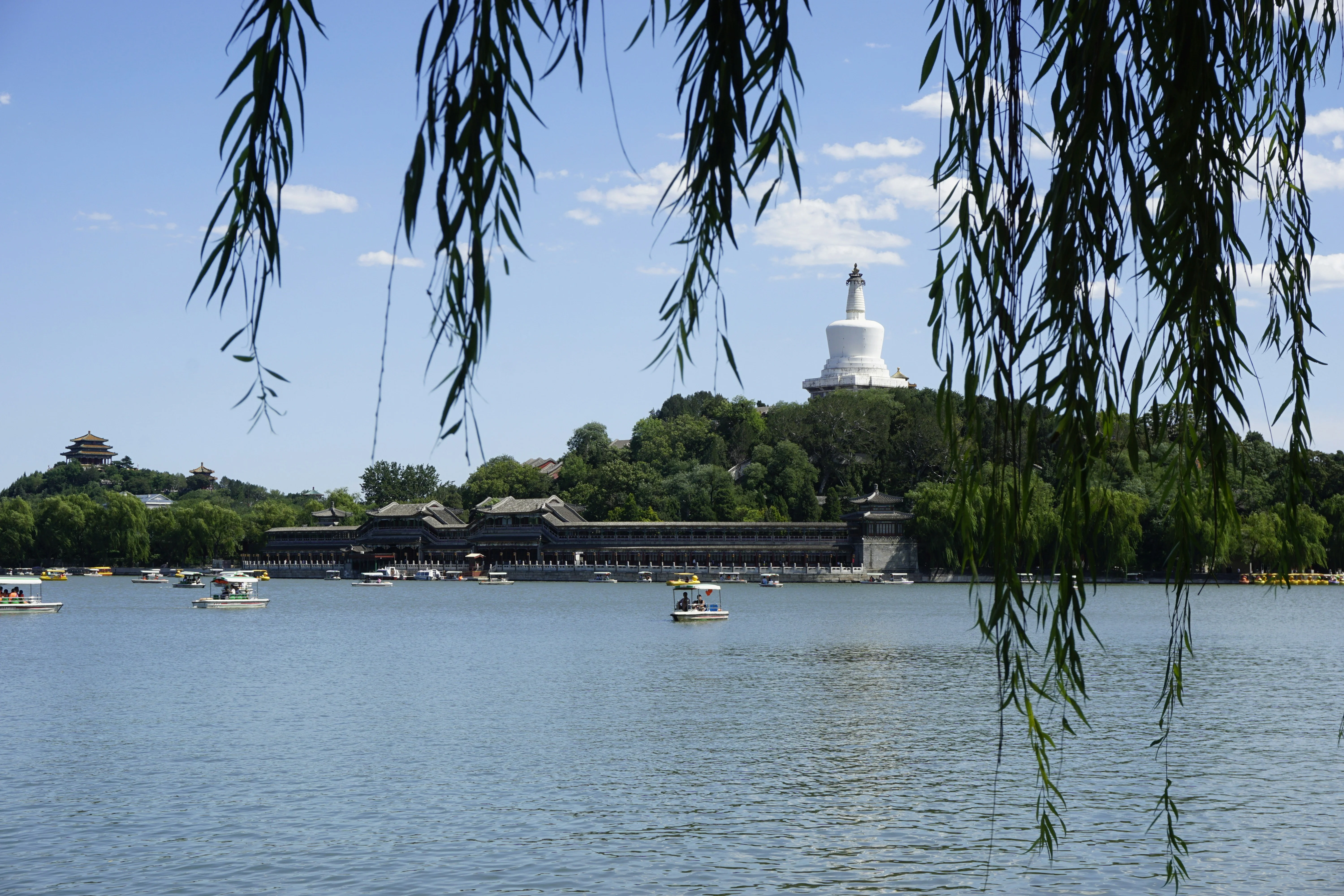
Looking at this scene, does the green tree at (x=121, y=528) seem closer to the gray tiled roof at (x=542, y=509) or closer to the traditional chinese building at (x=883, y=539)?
the gray tiled roof at (x=542, y=509)

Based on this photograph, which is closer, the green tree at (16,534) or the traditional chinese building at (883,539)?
the traditional chinese building at (883,539)

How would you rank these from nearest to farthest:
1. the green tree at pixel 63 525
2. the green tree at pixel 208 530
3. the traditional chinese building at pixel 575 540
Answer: the traditional chinese building at pixel 575 540
the green tree at pixel 63 525
the green tree at pixel 208 530

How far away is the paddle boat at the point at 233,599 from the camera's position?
57.3m

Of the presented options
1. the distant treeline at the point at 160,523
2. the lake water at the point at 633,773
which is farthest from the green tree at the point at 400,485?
the lake water at the point at 633,773

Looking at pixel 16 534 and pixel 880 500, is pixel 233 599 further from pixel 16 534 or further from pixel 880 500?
pixel 16 534

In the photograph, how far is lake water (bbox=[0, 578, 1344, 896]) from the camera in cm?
1196

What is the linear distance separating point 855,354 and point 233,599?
65.9 meters

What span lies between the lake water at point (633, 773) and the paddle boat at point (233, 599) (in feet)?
72.6

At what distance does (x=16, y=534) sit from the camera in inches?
3563

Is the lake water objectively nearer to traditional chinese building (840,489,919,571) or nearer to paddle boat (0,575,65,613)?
paddle boat (0,575,65,613)

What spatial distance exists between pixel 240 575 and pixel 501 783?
5805cm

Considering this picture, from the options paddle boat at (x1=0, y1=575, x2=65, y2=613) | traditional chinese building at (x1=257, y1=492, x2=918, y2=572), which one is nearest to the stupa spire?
traditional chinese building at (x1=257, y1=492, x2=918, y2=572)

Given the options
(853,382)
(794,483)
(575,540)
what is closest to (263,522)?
(575,540)

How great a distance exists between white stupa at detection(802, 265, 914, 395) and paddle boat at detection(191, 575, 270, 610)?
5839 cm
